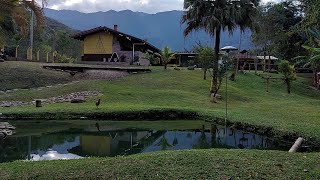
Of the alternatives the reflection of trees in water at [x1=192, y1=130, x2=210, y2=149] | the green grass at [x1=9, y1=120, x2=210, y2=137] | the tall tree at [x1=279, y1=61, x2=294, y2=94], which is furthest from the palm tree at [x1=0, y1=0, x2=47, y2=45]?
the tall tree at [x1=279, y1=61, x2=294, y2=94]

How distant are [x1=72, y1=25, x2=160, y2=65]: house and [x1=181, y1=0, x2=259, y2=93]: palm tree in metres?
20.6

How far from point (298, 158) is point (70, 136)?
10.4 m

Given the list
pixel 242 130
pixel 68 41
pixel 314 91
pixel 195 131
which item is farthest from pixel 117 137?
pixel 68 41

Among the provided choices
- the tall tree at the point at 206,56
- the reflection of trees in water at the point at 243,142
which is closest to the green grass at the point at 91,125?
the reflection of trees in water at the point at 243,142

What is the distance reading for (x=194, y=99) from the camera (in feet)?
91.6

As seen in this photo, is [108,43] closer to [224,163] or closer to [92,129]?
[92,129]

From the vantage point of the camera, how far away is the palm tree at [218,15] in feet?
86.4

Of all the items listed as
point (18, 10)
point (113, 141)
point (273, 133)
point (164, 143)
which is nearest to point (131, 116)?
point (113, 141)

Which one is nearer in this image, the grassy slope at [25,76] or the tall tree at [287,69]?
the grassy slope at [25,76]

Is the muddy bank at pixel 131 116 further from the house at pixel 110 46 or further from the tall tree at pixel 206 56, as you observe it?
the house at pixel 110 46

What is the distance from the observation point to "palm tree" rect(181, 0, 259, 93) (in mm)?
26344

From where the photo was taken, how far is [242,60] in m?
52.7

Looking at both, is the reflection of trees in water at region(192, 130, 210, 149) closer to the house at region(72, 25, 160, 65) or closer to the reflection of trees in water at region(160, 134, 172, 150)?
the reflection of trees in water at region(160, 134, 172, 150)

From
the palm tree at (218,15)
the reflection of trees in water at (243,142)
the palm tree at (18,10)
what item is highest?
the palm tree at (218,15)
